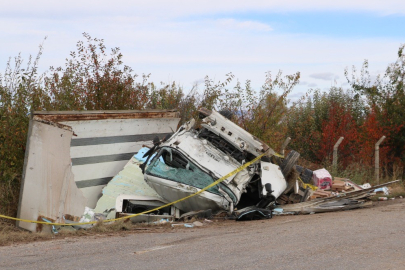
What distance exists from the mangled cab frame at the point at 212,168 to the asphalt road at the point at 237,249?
2.94 feet

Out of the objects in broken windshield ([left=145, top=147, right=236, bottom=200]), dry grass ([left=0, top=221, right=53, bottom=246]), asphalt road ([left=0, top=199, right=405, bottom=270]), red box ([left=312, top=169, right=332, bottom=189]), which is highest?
broken windshield ([left=145, top=147, right=236, bottom=200])

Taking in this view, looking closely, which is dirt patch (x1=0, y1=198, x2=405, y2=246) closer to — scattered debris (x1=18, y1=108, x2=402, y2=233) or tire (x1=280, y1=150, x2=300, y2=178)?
scattered debris (x1=18, y1=108, x2=402, y2=233)

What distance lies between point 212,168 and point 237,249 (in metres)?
3.67

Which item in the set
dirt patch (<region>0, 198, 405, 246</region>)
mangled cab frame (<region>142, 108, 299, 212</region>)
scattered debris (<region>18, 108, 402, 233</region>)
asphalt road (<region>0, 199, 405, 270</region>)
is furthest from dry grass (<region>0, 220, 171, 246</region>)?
mangled cab frame (<region>142, 108, 299, 212</region>)

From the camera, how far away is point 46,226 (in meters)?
10.6

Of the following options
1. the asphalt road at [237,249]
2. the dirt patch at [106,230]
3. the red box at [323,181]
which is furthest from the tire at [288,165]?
the asphalt road at [237,249]

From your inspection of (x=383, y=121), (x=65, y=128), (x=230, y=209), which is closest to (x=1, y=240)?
(x=65, y=128)

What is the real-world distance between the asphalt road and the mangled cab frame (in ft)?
2.94

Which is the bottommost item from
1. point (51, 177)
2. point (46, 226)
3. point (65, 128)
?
point (46, 226)

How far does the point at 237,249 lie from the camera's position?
7.88 meters

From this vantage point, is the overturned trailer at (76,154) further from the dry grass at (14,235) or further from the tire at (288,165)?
the tire at (288,165)

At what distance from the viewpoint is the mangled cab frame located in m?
11.2

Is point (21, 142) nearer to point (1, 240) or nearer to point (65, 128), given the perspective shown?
point (65, 128)

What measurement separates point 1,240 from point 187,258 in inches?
137
